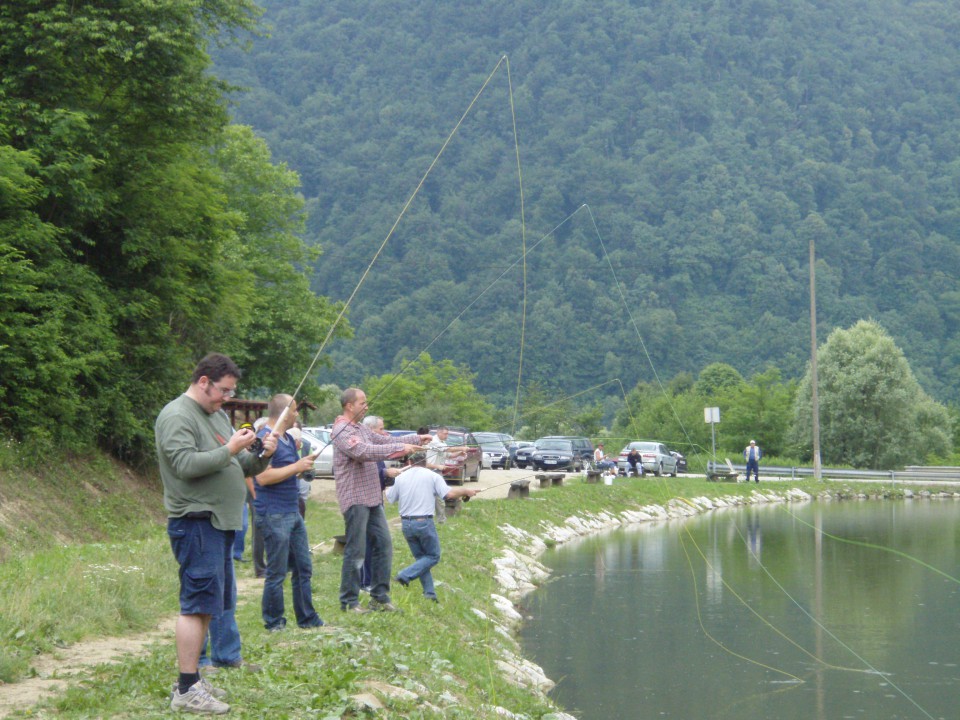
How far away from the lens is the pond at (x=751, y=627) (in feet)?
37.4

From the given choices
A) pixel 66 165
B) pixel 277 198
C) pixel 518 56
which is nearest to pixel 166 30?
pixel 66 165

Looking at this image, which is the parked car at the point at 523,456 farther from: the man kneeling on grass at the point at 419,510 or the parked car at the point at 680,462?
the man kneeling on grass at the point at 419,510

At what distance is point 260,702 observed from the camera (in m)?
6.62

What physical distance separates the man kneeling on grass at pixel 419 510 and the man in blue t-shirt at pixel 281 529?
2.83 metres

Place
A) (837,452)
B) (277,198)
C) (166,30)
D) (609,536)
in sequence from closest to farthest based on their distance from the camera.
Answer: (166,30)
(609,536)
(277,198)
(837,452)

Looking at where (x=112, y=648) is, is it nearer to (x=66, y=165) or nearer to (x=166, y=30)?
(x=66, y=165)

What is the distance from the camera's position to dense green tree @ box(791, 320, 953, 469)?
Answer: 5384 cm

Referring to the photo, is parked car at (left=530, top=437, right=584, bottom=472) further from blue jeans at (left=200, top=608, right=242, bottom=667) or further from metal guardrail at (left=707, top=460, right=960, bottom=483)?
blue jeans at (left=200, top=608, right=242, bottom=667)

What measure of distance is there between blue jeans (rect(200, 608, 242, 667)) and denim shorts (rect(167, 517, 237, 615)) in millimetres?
738

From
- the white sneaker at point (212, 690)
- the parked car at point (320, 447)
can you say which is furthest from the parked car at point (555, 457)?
the white sneaker at point (212, 690)

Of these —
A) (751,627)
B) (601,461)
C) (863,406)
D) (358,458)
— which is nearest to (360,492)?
(358,458)

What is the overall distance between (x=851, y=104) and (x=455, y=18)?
8920 cm

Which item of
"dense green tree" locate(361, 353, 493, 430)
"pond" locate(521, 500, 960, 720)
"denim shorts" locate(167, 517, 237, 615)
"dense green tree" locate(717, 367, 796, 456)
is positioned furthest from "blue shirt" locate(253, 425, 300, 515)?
"dense green tree" locate(717, 367, 796, 456)

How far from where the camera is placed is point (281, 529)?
28.4 feet
